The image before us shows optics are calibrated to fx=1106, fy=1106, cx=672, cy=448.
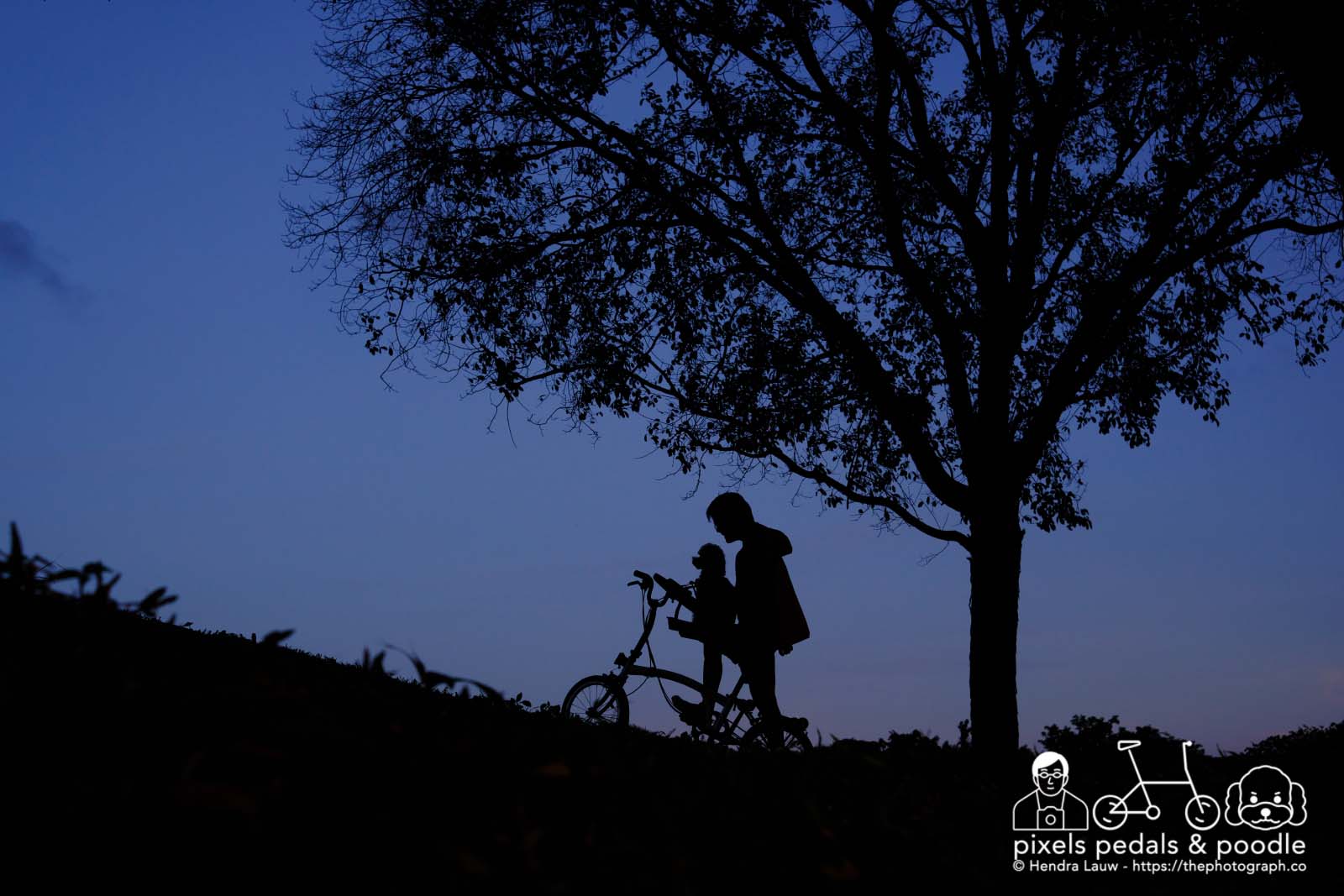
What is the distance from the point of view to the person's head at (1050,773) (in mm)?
7613

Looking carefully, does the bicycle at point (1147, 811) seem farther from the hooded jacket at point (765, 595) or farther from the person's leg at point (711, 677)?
the person's leg at point (711, 677)

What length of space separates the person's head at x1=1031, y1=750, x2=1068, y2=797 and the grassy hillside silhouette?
2.91 metres

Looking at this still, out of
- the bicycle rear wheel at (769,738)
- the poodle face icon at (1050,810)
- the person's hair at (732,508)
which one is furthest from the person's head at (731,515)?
the poodle face icon at (1050,810)

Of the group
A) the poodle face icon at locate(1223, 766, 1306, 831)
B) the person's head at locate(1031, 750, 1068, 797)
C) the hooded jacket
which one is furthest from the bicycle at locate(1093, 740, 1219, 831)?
the hooded jacket

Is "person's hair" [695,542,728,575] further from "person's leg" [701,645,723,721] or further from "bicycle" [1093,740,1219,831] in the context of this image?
"bicycle" [1093,740,1219,831]

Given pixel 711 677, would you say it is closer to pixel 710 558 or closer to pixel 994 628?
pixel 710 558

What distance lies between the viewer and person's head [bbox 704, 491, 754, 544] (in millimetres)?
11695

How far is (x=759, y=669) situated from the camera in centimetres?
1172

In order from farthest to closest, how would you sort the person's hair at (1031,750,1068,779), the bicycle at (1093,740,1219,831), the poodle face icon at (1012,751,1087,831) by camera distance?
1. the person's hair at (1031,750,1068,779)
2. the bicycle at (1093,740,1219,831)
3. the poodle face icon at (1012,751,1087,831)

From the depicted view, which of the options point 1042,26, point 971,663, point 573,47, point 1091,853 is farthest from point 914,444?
point 1091,853

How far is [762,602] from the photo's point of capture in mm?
11578

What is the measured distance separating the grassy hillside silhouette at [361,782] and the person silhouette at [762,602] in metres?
6.72

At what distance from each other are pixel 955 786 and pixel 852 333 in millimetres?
7147

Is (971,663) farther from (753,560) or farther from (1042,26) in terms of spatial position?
(1042,26)
